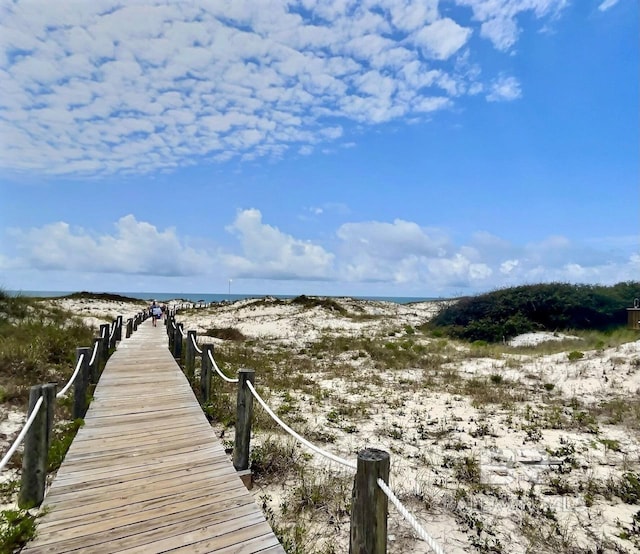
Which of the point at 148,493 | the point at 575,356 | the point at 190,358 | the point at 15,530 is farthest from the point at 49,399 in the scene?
the point at 575,356

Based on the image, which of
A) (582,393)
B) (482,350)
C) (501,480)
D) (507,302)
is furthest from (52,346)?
(507,302)

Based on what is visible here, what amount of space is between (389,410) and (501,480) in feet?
11.4

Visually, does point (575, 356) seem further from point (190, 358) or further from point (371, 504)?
point (371, 504)

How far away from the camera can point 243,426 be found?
5.27 meters

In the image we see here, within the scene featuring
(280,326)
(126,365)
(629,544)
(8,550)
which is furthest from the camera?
(280,326)

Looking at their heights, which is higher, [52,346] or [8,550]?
[52,346]

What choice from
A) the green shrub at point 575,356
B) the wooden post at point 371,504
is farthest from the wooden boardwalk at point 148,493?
the green shrub at point 575,356

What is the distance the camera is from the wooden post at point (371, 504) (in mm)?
2639

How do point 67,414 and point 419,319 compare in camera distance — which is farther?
point 419,319

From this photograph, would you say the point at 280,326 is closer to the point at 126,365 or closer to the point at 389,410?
the point at 126,365

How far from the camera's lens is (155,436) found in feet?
19.7

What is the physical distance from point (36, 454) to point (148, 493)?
126 centimetres

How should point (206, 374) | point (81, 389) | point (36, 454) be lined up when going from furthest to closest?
point (206, 374)
point (81, 389)
point (36, 454)

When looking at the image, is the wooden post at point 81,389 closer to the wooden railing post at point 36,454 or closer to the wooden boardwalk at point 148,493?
the wooden boardwalk at point 148,493
